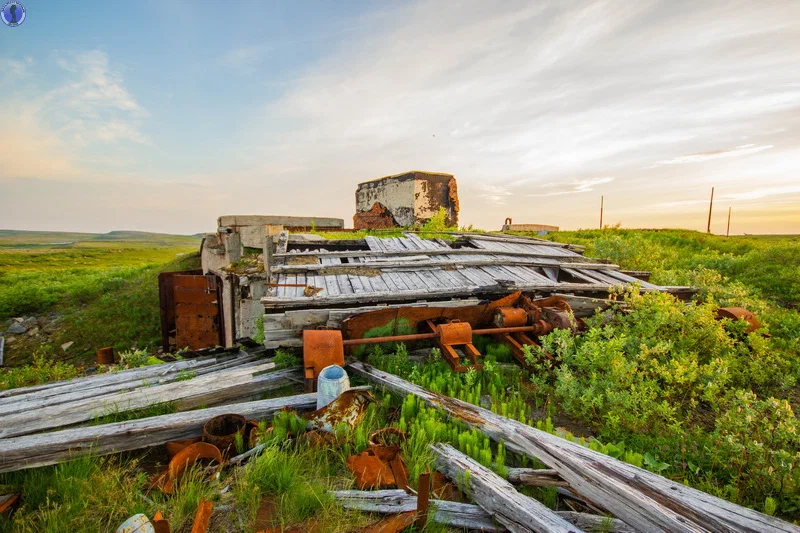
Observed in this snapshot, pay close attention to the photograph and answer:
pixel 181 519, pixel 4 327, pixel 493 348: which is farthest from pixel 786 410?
pixel 4 327

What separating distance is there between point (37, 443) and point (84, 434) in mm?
239

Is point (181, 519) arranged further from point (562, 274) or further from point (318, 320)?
point (562, 274)

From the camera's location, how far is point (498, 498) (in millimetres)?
1913

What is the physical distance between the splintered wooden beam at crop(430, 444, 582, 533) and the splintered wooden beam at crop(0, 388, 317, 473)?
1.32 m

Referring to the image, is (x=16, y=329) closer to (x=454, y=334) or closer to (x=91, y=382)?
(x=91, y=382)

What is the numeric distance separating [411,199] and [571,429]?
1278cm

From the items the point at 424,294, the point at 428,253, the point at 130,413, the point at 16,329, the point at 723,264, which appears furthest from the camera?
the point at 16,329

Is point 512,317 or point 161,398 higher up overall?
point 512,317

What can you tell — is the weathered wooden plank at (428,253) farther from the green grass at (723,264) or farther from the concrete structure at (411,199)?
the concrete structure at (411,199)

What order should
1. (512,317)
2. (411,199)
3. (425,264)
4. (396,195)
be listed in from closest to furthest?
(512,317)
(425,264)
(411,199)
(396,195)

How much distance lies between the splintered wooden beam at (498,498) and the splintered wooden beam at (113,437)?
4.32 ft

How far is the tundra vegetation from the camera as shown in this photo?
1.98 metres

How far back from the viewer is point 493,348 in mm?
4410

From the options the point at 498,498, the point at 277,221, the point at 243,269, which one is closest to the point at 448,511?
the point at 498,498
